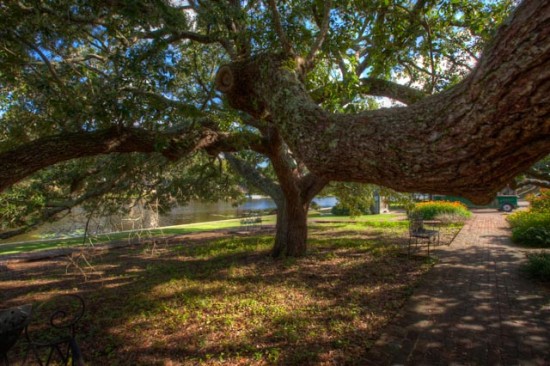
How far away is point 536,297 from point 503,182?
5.49 meters

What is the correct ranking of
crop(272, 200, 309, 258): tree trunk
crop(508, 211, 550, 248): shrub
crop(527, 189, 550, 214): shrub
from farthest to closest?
crop(527, 189, 550, 214): shrub
crop(508, 211, 550, 248): shrub
crop(272, 200, 309, 258): tree trunk

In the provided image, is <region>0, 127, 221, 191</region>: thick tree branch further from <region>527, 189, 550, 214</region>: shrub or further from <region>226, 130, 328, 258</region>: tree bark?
<region>527, 189, 550, 214</region>: shrub

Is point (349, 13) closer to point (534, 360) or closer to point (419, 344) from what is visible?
point (419, 344)

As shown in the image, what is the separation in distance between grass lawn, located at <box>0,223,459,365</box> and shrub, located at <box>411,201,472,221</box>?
771cm

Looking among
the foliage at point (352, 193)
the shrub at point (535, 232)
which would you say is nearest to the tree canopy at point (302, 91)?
the foliage at point (352, 193)

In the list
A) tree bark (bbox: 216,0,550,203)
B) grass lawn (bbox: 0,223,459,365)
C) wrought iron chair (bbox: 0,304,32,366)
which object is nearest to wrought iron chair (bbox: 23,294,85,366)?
grass lawn (bbox: 0,223,459,365)

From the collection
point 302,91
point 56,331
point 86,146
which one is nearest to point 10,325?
point 86,146

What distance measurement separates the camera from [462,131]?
5.82 feet

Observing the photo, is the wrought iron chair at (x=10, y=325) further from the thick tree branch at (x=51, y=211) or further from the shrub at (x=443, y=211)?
the shrub at (x=443, y=211)

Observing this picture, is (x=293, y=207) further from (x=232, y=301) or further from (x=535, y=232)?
(x=535, y=232)

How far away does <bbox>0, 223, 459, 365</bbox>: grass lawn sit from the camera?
4.04 m

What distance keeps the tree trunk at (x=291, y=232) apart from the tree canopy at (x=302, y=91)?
2.54m

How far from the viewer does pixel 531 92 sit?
1.48 m

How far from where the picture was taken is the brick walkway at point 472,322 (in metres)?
3.76
